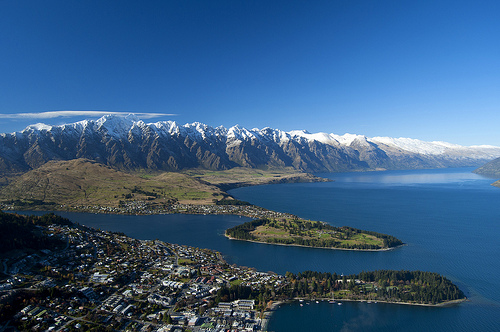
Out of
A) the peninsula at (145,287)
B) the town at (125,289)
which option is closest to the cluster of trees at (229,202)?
the peninsula at (145,287)

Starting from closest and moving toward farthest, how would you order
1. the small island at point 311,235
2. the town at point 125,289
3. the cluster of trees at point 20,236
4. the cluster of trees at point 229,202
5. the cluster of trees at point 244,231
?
the town at point 125,289 → the cluster of trees at point 20,236 → the small island at point 311,235 → the cluster of trees at point 244,231 → the cluster of trees at point 229,202

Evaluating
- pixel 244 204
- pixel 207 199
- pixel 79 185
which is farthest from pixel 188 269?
pixel 79 185

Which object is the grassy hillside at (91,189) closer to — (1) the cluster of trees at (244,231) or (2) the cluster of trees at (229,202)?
(2) the cluster of trees at (229,202)

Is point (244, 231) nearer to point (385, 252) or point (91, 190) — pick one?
point (385, 252)

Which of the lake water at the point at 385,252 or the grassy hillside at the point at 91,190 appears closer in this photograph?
the lake water at the point at 385,252

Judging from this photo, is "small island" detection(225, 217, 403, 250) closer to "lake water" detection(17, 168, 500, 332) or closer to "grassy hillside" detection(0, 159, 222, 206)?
"lake water" detection(17, 168, 500, 332)

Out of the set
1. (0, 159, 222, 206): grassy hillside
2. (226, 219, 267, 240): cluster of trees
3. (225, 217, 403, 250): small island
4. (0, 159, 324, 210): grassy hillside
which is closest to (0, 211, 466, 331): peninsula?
(226, 219, 267, 240): cluster of trees
